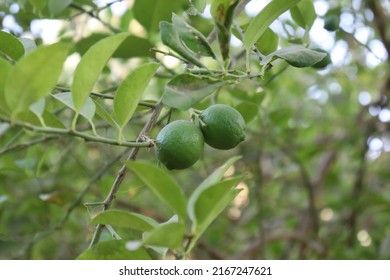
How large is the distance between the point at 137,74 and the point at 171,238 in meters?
0.23

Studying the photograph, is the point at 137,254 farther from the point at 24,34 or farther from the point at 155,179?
the point at 24,34

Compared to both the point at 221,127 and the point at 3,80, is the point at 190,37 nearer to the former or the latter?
the point at 221,127

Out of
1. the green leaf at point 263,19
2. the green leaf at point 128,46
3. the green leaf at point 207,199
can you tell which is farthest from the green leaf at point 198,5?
the green leaf at point 128,46

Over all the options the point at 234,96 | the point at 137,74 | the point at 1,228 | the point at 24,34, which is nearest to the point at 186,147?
the point at 137,74

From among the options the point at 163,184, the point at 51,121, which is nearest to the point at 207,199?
the point at 163,184

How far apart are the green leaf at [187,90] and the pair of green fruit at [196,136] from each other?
3.6 inches

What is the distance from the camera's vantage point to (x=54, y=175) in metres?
1.94

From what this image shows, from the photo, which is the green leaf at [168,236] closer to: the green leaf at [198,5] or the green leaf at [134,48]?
the green leaf at [198,5]

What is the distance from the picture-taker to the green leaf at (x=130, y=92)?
0.75 metres

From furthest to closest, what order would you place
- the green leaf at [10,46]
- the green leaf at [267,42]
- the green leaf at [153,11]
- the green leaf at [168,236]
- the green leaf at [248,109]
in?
the green leaf at [153,11]
the green leaf at [248,109]
the green leaf at [267,42]
the green leaf at [10,46]
the green leaf at [168,236]

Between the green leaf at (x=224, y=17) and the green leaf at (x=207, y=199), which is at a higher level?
the green leaf at (x=224, y=17)

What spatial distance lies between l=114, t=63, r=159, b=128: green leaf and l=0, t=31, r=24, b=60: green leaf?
208mm

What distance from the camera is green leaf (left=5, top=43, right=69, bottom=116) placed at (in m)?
0.65

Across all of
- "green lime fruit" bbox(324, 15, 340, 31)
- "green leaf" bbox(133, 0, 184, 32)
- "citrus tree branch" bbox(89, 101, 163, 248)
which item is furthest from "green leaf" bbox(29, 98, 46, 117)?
"green lime fruit" bbox(324, 15, 340, 31)
